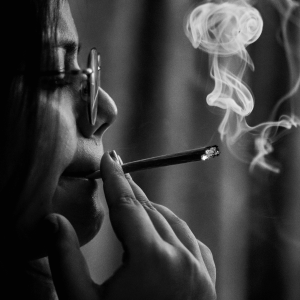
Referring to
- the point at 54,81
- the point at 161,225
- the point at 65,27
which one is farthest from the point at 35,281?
the point at 65,27

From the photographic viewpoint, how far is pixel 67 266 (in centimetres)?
59

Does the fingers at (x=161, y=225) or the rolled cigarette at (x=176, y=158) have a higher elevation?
the rolled cigarette at (x=176, y=158)

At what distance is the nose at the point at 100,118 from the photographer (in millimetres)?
751

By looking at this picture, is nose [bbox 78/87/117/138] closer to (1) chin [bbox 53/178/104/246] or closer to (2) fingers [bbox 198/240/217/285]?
(1) chin [bbox 53/178/104/246]

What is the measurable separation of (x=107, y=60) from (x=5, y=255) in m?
0.72

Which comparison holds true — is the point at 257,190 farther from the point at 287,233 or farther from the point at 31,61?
the point at 31,61

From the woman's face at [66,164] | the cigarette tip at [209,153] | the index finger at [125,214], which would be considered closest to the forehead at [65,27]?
the woman's face at [66,164]

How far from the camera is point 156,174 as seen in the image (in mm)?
1272

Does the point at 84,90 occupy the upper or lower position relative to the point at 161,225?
upper

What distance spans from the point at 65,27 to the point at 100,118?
20 centimetres

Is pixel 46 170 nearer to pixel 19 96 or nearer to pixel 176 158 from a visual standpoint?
pixel 19 96

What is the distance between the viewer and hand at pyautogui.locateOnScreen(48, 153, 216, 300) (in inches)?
22.8

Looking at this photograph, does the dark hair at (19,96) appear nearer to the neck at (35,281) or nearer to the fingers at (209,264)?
the neck at (35,281)

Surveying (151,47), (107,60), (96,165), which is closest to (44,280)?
(96,165)
